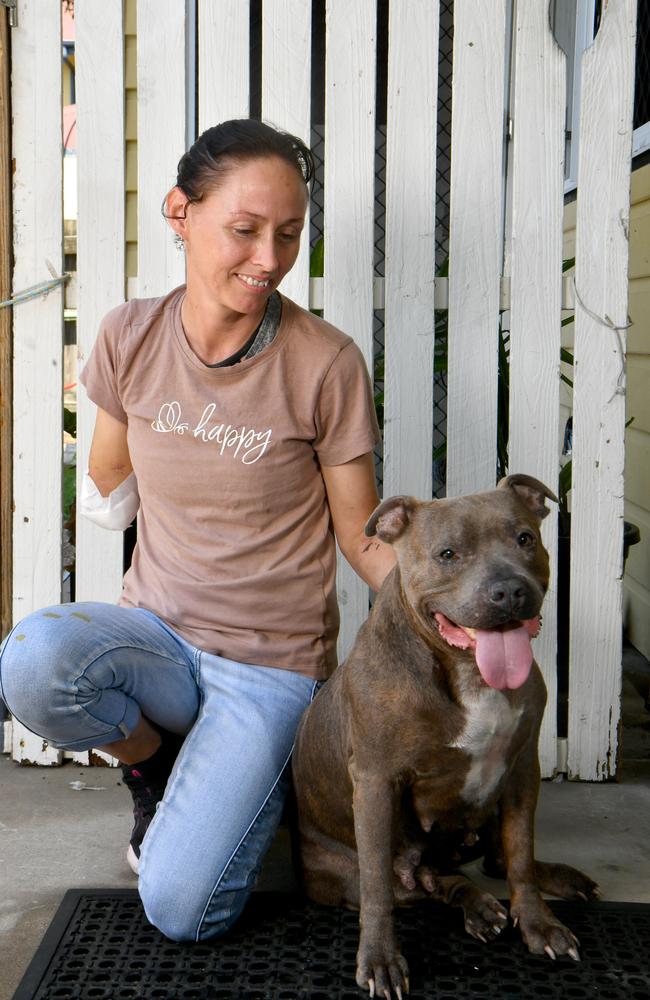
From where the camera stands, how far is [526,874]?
2572 mm

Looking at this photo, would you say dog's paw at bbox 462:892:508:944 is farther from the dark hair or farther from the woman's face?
the dark hair

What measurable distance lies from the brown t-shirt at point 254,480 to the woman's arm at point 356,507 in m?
0.03

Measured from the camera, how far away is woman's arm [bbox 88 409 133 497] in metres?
3.19

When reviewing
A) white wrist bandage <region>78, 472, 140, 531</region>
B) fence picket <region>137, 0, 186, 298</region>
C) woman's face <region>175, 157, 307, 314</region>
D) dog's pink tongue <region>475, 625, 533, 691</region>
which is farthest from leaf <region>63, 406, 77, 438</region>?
dog's pink tongue <region>475, 625, 533, 691</region>

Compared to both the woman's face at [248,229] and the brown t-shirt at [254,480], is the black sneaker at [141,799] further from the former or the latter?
the woman's face at [248,229]

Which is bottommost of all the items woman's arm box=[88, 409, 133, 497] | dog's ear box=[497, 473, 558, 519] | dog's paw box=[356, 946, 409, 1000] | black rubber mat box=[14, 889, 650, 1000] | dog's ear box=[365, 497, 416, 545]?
black rubber mat box=[14, 889, 650, 1000]

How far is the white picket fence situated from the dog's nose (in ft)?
4.77

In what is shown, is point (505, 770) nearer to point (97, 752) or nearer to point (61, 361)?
point (97, 752)

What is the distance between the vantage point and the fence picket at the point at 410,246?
354cm

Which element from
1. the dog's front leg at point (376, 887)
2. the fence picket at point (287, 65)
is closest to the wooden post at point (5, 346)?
the fence picket at point (287, 65)

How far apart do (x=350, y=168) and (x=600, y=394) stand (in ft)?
3.50

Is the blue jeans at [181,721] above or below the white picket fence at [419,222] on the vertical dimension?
below

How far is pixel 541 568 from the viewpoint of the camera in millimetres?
2414

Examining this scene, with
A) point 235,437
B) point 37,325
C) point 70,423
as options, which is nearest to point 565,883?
point 235,437
